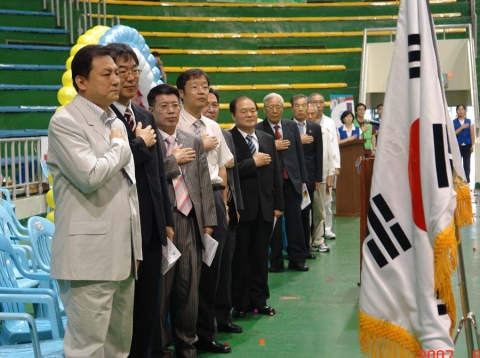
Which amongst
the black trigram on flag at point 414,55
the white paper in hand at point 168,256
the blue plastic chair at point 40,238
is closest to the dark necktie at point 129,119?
the white paper in hand at point 168,256

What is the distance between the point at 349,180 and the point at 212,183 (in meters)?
5.60

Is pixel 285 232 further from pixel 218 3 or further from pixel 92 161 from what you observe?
pixel 218 3

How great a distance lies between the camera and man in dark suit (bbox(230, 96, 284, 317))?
5227mm

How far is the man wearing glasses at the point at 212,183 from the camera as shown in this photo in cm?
440

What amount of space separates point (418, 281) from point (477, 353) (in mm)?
435

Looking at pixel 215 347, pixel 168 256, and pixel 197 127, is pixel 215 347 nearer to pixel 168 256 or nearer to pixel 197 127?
pixel 168 256

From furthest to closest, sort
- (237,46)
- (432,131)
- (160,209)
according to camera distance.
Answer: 1. (237,46)
2. (160,209)
3. (432,131)

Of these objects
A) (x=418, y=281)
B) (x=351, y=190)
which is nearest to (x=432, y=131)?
(x=418, y=281)

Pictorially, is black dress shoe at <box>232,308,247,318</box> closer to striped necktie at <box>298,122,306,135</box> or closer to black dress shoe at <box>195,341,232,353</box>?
black dress shoe at <box>195,341,232,353</box>

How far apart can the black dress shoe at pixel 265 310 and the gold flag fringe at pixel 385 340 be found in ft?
7.62

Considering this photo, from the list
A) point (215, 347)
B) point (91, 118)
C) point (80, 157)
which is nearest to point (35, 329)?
point (80, 157)

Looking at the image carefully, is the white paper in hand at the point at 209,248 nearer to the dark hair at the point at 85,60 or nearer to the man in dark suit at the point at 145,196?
the man in dark suit at the point at 145,196

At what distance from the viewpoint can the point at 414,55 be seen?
9.52 ft

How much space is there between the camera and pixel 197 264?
Result: 418 centimetres
